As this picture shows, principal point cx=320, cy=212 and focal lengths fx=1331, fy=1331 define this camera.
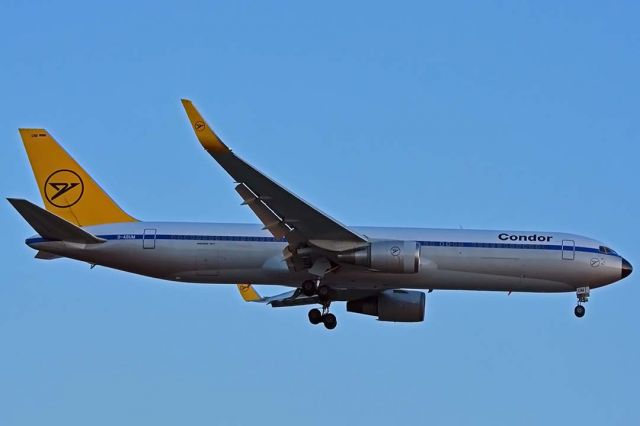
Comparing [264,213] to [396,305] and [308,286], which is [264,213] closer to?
[308,286]

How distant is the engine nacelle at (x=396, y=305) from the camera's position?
47.6 metres

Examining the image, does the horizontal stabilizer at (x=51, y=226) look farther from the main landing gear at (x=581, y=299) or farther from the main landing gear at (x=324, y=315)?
the main landing gear at (x=581, y=299)

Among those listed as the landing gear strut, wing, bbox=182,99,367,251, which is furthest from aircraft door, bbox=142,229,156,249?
the landing gear strut

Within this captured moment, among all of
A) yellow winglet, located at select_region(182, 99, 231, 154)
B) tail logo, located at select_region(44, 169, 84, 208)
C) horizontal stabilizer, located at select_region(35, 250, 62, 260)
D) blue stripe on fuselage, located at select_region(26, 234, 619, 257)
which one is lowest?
horizontal stabilizer, located at select_region(35, 250, 62, 260)

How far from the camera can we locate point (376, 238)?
1778 inches

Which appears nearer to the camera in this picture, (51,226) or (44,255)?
(51,226)

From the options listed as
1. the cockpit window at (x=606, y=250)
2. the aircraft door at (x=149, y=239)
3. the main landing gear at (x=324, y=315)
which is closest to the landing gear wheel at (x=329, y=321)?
the main landing gear at (x=324, y=315)

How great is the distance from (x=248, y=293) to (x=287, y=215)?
9.38 metres

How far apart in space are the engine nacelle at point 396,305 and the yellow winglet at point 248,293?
488 cm

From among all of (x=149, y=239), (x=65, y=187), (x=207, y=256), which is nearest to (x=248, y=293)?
(x=207, y=256)

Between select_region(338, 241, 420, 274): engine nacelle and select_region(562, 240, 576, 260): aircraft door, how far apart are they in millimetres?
5501

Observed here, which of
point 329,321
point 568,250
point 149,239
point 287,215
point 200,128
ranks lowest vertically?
point 329,321

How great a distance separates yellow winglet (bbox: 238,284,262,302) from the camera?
168ft

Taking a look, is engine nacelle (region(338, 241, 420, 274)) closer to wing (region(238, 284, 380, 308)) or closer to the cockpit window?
wing (region(238, 284, 380, 308))
